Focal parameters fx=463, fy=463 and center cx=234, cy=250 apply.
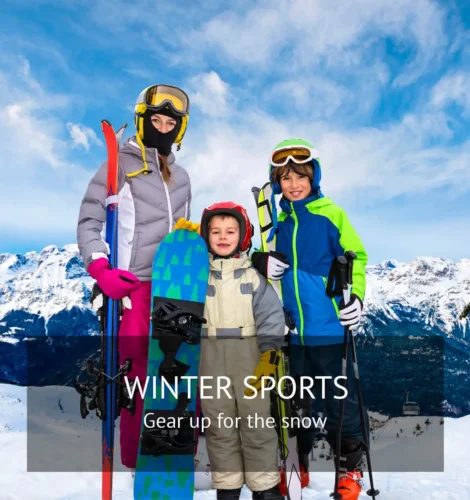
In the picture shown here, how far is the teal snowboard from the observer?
3.75 metres

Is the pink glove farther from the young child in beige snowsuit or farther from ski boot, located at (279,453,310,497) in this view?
ski boot, located at (279,453,310,497)

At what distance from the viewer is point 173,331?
147 inches

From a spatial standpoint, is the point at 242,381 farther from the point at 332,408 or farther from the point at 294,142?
the point at 294,142

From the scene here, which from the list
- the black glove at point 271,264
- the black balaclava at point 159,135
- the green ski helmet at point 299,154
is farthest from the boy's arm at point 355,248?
the black balaclava at point 159,135

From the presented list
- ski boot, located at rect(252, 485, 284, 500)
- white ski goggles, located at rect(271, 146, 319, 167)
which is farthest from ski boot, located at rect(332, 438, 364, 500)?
white ski goggles, located at rect(271, 146, 319, 167)

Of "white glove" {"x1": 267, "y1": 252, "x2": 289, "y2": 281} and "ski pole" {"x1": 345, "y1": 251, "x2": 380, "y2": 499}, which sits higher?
"white glove" {"x1": 267, "y1": 252, "x2": 289, "y2": 281}

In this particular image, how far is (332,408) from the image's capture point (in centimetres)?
414

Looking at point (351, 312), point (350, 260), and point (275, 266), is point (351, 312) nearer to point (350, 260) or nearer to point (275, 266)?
point (350, 260)

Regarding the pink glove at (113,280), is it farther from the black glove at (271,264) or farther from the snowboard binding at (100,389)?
the black glove at (271,264)

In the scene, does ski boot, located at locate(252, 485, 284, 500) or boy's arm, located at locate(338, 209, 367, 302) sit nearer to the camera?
ski boot, located at locate(252, 485, 284, 500)

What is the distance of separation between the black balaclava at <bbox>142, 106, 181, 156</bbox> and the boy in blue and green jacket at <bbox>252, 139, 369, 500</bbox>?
125 centimetres

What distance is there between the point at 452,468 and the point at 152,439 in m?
4.15

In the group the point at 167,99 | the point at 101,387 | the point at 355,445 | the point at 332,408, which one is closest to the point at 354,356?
the point at 332,408

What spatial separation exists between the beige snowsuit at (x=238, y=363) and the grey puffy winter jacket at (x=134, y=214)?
2.18 ft
